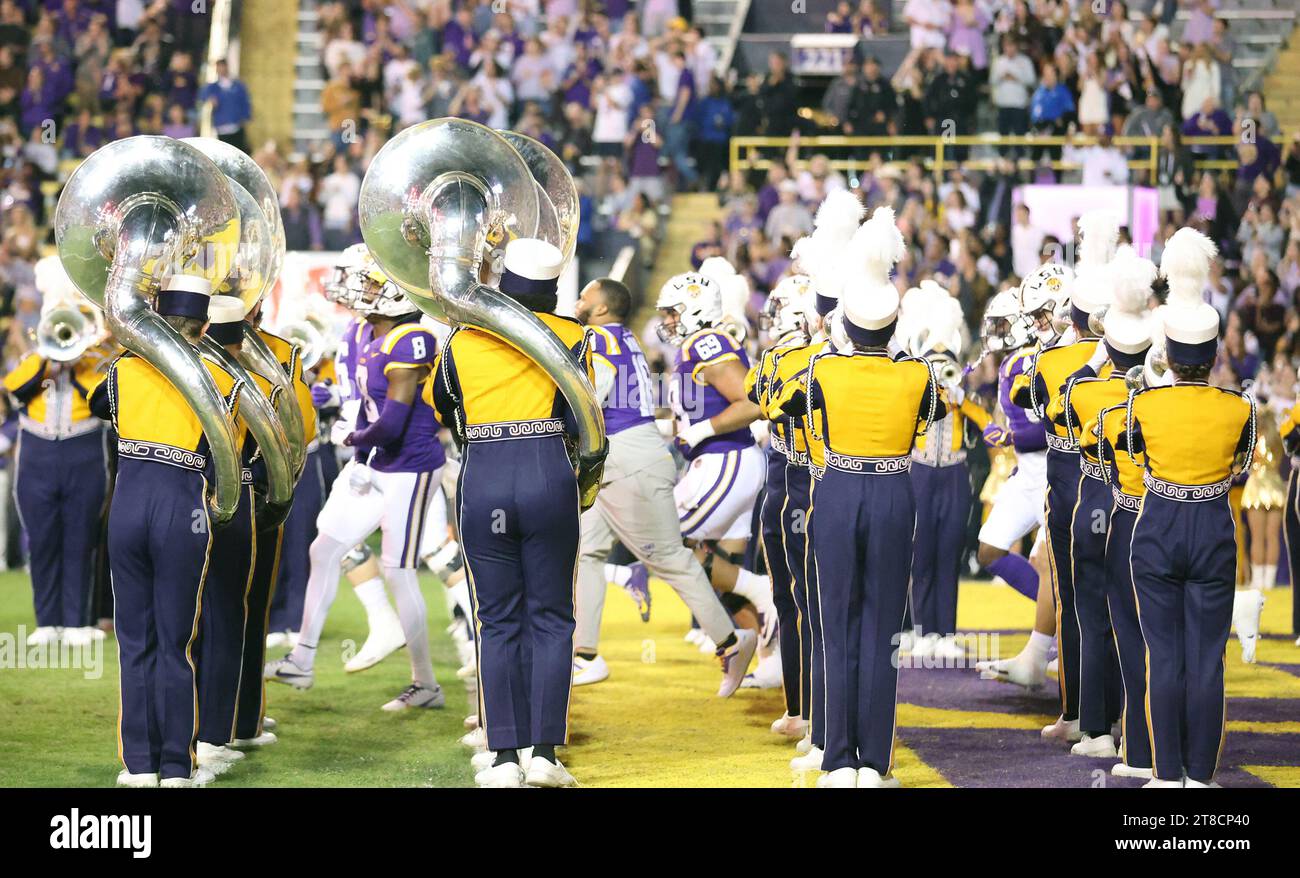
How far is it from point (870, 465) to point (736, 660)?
8.07 feet

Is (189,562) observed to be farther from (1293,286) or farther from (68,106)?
(68,106)

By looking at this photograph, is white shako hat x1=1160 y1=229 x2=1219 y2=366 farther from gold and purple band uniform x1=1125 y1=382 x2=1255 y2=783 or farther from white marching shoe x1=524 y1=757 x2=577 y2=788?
white marching shoe x1=524 y1=757 x2=577 y2=788

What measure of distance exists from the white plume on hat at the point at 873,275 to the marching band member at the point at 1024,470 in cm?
158

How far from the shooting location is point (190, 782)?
662 centimetres

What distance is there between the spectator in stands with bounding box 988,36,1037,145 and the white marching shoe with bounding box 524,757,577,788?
12.4 metres

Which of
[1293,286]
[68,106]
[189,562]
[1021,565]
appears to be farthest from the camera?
[68,106]

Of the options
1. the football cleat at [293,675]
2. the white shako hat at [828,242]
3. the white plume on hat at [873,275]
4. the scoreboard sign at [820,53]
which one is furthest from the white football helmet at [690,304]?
the scoreboard sign at [820,53]

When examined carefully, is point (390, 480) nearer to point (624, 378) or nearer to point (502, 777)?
point (624, 378)

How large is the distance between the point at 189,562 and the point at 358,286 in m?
2.00

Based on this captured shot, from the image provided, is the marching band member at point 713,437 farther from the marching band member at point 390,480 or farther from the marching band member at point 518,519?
the marching band member at point 518,519

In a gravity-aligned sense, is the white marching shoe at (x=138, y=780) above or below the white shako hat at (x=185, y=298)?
below

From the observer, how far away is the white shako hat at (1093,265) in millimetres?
7789
